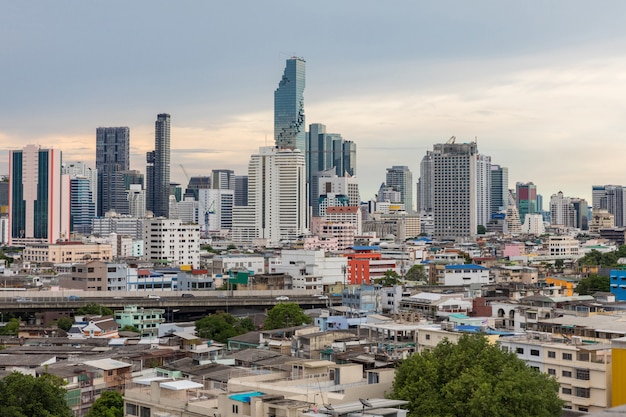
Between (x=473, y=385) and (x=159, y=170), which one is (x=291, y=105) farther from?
(x=473, y=385)

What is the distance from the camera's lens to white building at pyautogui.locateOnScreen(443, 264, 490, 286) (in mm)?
57503

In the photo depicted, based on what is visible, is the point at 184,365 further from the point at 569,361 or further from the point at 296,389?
the point at 569,361

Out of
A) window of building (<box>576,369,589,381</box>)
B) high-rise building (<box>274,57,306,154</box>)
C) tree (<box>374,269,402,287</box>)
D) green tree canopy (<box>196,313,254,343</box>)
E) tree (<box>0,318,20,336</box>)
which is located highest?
high-rise building (<box>274,57,306,154</box>)

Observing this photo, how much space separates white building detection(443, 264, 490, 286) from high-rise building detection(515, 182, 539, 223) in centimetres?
13010

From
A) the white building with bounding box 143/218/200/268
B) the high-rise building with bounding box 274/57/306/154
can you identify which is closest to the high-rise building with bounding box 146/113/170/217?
the high-rise building with bounding box 274/57/306/154

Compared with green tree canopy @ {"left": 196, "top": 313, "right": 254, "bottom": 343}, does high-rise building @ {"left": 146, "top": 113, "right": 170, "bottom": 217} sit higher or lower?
higher

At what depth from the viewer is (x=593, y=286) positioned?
48.9 metres

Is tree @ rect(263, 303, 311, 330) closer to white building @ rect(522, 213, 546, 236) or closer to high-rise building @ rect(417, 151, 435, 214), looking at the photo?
high-rise building @ rect(417, 151, 435, 214)

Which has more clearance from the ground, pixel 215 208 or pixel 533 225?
pixel 215 208

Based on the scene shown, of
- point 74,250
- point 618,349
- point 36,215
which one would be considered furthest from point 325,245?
point 618,349

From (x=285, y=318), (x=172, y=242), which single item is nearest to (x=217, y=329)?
(x=285, y=318)

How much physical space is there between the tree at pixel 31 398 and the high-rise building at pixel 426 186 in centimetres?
12654

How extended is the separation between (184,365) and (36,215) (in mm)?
85466

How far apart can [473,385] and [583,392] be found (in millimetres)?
4788
